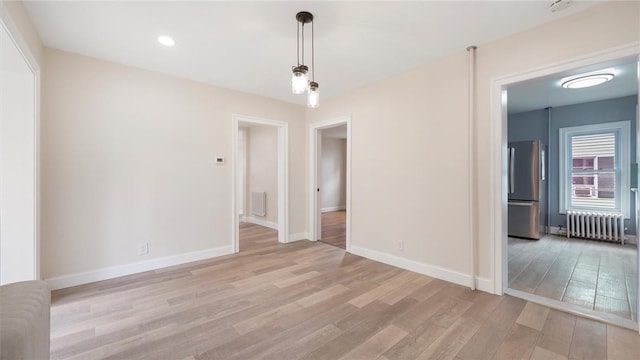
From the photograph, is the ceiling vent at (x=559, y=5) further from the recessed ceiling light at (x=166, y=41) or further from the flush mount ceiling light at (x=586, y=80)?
the recessed ceiling light at (x=166, y=41)

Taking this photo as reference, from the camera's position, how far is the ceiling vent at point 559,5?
2.00m

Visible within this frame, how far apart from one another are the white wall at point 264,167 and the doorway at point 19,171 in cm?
363

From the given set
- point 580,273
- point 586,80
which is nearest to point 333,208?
point 580,273

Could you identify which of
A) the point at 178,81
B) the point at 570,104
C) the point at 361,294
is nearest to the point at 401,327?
the point at 361,294

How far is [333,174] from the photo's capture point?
9.02m

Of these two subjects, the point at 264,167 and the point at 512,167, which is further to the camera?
the point at 264,167

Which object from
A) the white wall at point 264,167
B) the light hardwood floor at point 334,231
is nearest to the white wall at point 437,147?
the light hardwood floor at point 334,231

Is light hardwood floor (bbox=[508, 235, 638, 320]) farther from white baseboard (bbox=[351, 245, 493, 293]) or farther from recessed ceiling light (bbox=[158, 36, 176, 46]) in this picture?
recessed ceiling light (bbox=[158, 36, 176, 46])

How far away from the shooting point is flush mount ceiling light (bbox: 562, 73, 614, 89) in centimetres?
346

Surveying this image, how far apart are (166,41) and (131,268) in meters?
2.59

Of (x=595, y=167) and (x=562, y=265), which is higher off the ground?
(x=595, y=167)

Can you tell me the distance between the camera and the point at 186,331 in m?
2.00

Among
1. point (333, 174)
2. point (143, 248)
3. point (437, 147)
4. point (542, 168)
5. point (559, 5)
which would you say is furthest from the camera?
point (333, 174)

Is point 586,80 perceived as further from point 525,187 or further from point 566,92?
point 525,187
